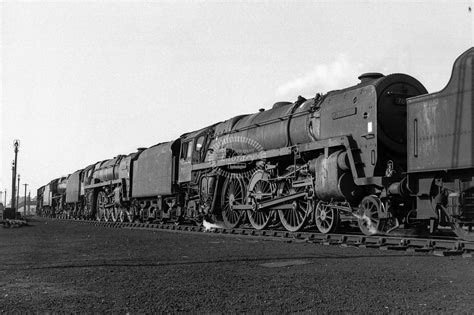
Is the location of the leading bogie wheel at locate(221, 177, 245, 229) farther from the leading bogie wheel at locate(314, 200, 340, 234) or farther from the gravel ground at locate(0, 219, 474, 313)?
the gravel ground at locate(0, 219, 474, 313)

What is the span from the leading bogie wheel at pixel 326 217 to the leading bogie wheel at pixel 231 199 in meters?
3.80

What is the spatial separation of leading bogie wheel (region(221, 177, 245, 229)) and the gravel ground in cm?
653

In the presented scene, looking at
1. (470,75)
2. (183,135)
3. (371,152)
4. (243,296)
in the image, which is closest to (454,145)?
(470,75)

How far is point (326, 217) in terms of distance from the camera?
12.3 metres

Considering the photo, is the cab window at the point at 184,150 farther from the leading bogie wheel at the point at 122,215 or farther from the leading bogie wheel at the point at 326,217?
the leading bogie wheel at the point at 326,217

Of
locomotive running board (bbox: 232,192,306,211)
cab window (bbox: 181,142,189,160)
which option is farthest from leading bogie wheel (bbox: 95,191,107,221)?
locomotive running board (bbox: 232,192,306,211)

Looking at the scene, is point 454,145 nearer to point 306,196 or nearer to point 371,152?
point 371,152

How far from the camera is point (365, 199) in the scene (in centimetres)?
1102

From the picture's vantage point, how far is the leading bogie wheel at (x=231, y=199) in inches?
639

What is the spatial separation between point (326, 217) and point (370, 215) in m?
1.64

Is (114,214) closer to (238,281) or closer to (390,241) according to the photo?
(390,241)

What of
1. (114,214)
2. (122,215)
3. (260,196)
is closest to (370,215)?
(260,196)

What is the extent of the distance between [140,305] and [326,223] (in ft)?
27.4

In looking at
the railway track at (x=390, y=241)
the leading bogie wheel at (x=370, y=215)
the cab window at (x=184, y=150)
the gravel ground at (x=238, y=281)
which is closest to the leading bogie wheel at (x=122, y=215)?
the cab window at (x=184, y=150)
